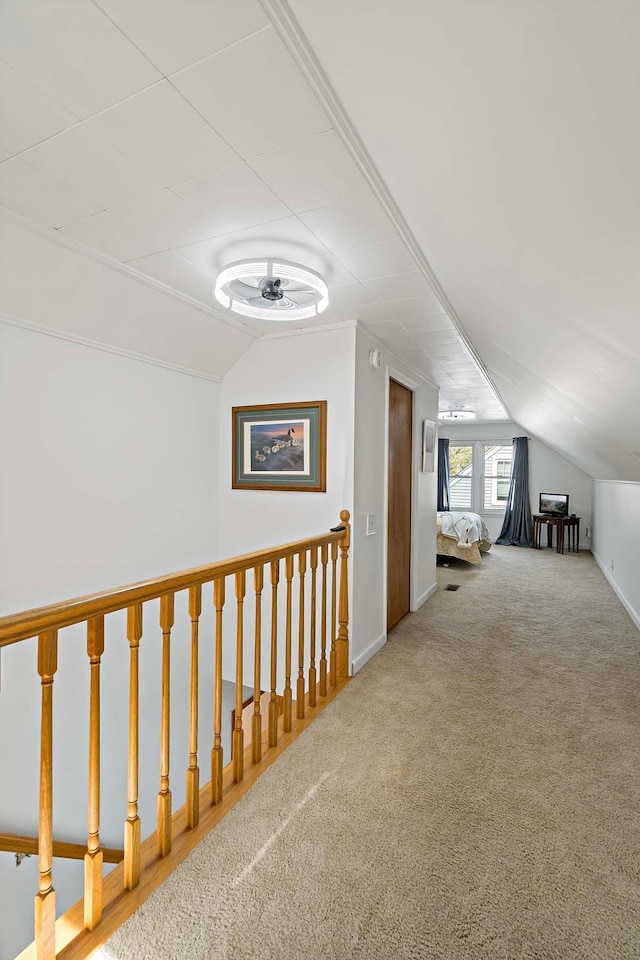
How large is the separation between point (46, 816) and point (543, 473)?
8.68 metres

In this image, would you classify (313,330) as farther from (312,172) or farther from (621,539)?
(621,539)

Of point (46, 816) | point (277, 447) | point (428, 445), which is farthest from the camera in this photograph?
point (428, 445)

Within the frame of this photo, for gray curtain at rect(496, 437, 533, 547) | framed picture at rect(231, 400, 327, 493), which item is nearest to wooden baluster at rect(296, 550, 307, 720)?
framed picture at rect(231, 400, 327, 493)

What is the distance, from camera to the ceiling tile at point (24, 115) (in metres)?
1.22

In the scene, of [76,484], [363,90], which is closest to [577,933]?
[363,90]

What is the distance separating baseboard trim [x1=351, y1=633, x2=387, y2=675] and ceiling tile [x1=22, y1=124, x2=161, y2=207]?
9.02 feet

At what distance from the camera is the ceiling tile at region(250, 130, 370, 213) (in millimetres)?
1436

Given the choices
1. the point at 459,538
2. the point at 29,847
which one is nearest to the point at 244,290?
the point at 29,847

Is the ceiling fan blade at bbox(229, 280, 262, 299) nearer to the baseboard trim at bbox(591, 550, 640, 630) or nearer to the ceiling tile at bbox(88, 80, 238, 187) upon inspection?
the ceiling tile at bbox(88, 80, 238, 187)

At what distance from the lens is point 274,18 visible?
3.31ft

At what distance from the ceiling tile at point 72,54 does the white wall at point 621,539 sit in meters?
4.72

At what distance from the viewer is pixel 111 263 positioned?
89.0 inches

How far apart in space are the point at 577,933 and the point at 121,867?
1366 millimetres

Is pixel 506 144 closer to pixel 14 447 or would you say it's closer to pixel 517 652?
pixel 14 447
